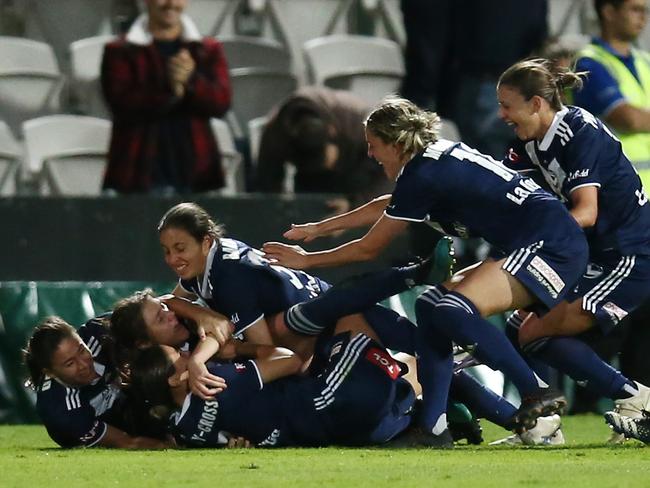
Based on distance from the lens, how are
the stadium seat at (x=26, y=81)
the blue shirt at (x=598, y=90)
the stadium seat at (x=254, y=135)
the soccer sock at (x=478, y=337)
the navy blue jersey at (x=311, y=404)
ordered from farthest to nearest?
the stadium seat at (x=26, y=81) < the stadium seat at (x=254, y=135) < the blue shirt at (x=598, y=90) < the navy blue jersey at (x=311, y=404) < the soccer sock at (x=478, y=337)

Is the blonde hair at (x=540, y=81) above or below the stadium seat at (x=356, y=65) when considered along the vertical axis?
above

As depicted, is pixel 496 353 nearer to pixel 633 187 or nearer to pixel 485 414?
pixel 485 414

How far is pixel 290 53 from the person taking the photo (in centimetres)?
1152

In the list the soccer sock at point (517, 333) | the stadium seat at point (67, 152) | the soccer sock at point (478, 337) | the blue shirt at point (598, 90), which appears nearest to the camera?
the soccer sock at point (478, 337)

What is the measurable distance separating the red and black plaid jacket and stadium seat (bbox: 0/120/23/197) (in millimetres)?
934

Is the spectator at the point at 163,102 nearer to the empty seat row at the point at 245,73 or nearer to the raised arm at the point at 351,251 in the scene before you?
the empty seat row at the point at 245,73

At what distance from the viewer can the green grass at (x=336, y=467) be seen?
5586mm

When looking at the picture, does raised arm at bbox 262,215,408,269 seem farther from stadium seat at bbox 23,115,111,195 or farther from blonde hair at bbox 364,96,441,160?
stadium seat at bbox 23,115,111,195

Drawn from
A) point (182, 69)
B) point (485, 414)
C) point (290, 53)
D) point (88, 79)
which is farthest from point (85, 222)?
point (485, 414)

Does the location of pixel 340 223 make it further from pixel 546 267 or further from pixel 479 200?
pixel 546 267

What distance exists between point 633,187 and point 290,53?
15.8 feet

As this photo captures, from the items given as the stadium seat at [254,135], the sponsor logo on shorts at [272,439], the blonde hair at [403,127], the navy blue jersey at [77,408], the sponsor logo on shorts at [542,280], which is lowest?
the stadium seat at [254,135]

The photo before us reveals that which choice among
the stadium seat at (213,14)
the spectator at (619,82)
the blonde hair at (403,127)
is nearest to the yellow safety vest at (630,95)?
the spectator at (619,82)

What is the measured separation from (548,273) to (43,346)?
2.02 m
